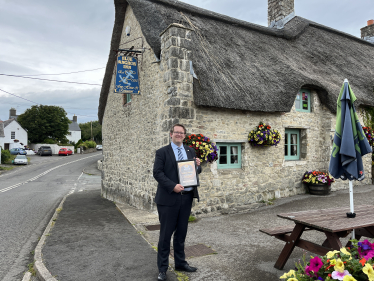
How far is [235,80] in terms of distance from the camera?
24.4ft

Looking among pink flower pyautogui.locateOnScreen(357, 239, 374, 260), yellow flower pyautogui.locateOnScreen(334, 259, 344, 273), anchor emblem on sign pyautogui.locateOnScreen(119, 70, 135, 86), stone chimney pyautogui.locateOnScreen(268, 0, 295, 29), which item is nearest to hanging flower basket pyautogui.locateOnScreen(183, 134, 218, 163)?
anchor emblem on sign pyautogui.locateOnScreen(119, 70, 135, 86)

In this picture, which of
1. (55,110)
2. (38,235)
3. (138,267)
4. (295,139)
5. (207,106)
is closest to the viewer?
(138,267)

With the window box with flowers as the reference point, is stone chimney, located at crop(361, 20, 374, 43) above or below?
above

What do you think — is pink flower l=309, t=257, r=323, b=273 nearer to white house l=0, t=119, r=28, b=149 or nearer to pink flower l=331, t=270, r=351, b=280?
pink flower l=331, t=270, r=351, b=280

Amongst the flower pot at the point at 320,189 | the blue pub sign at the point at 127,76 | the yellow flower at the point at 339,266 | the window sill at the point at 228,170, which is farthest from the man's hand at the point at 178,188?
the flower pot at the point at 320,189

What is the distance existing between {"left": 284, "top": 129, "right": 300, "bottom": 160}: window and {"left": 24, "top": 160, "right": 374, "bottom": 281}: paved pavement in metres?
1.53

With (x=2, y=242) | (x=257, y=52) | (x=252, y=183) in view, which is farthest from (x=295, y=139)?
(x=2, y=242)

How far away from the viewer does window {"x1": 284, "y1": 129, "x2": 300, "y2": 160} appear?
876cm

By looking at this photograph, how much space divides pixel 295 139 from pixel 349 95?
585 cm

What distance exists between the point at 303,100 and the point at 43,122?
148 feet

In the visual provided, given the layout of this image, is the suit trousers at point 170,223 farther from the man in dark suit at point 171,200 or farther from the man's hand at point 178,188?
the man's hand at point 178,188

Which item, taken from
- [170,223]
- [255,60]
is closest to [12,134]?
[255,60]

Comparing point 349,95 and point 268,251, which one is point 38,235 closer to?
point 268,251

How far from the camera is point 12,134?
42719 millimetres
